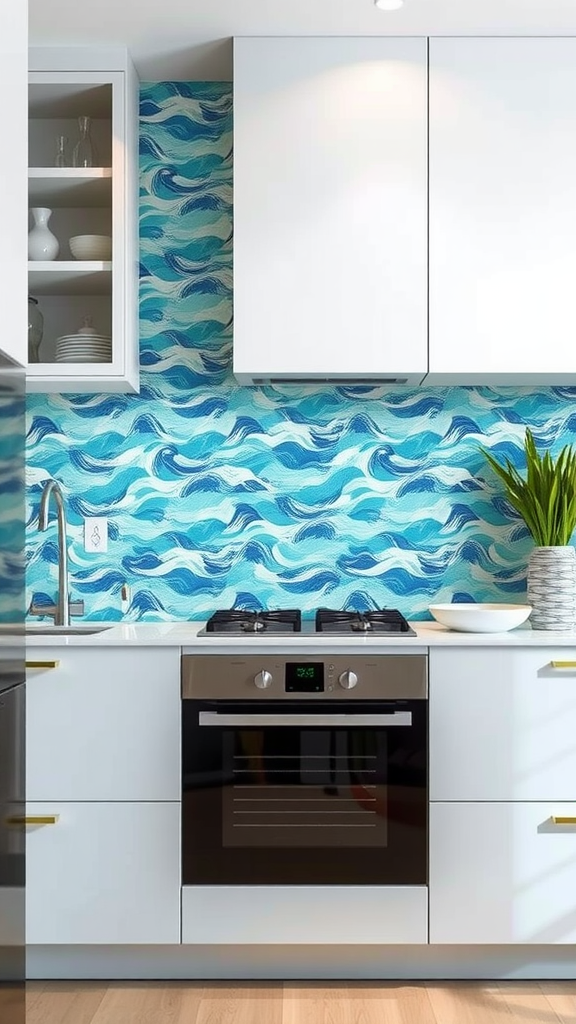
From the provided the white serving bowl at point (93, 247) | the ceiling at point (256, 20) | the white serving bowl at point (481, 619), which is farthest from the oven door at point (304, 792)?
the ceiling at point (256, 20)

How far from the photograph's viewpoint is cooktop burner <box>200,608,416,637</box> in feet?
9.18

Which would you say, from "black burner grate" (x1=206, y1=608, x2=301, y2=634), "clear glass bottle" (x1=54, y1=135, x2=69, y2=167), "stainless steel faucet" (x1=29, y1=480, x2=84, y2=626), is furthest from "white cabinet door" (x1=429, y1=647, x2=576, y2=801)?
"clear glass bottle" (x1=54, y1=135, x2=69, y2=167)

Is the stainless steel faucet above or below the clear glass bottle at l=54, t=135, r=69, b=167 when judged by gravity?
below

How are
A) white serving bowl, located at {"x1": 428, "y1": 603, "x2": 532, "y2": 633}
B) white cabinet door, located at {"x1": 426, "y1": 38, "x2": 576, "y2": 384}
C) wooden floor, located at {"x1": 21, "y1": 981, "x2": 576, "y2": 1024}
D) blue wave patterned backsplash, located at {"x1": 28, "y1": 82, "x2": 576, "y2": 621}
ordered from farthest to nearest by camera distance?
blue wave patterned backsplash, located at {"x1": 28, "y1": 82, "x2": 576, "y2": 621}, white cabinet door, located at {"x1": 426, "y1": 38, "x2": 576, "y2": 384}, white serving bowl, located at {"x1": 428, "y1": 603, "x2": 532, "y2": 633}, wooden floor, located at {"x1": 21, "y1": 981, "x2": 576, "y2": 1024}

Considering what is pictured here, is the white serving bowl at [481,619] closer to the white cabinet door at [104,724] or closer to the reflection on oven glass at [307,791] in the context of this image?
the reflection on oven glass at [307,791]

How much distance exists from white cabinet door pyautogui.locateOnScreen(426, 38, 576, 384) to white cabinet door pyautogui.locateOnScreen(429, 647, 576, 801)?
0.87 meters

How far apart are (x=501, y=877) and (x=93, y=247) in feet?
6.96

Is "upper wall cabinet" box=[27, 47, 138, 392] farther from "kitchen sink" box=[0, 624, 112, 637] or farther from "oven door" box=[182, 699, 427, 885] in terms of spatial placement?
"oven door" box=[182, 699, 427, 885]

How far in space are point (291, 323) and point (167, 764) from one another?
1276 millimetres

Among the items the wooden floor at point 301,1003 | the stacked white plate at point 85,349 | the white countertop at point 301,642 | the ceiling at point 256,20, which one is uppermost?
the ceiling at point 256,20

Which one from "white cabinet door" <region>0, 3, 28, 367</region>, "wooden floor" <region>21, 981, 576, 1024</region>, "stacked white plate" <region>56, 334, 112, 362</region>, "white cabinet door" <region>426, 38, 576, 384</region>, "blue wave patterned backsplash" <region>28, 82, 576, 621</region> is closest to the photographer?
"white cabinet door" <region>0, 3, 28, 367</region>

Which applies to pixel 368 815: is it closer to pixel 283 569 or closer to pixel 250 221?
pixel 283 569

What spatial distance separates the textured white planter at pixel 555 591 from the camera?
296cm

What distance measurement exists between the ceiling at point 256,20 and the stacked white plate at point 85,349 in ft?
2.81
